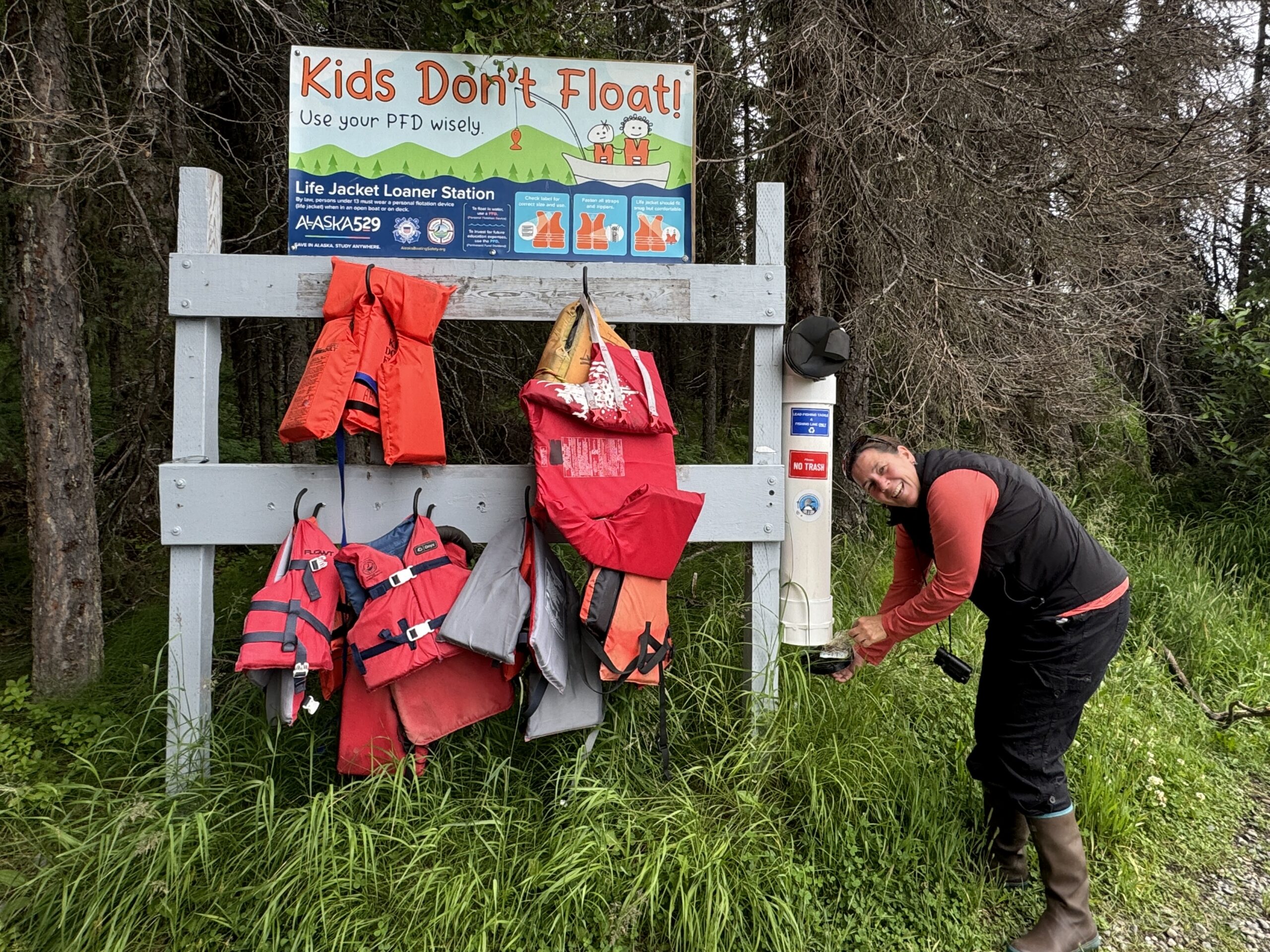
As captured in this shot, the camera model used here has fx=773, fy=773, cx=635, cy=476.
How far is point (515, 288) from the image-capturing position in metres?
3.02

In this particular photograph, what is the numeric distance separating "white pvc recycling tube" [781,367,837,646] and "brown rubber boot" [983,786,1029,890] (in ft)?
2.90

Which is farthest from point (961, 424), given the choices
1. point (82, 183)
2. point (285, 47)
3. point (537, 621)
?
point (82, 183)

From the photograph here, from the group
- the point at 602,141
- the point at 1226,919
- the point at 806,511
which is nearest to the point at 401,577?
the point at 806,511

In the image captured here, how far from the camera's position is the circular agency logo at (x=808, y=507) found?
10.3 feet

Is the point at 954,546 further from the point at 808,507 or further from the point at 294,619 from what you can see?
the point at 294,619

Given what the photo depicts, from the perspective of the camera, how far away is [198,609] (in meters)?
2.89

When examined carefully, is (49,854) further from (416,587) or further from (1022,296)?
(1022,296)

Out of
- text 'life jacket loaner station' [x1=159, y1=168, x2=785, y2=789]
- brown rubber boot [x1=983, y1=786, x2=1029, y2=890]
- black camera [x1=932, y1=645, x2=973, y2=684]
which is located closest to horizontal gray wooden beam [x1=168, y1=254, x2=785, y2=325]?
text 'life jacket loaner station' [x1=159, y1=168, x2=785, y2=789]

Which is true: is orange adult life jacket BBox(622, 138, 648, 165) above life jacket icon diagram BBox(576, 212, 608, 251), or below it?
above

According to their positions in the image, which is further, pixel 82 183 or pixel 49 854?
pixel 82 183

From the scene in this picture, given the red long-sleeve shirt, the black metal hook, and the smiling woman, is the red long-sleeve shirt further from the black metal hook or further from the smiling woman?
the black metal hook

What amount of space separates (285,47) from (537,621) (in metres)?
3.76

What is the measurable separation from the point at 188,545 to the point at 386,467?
775 millimetres

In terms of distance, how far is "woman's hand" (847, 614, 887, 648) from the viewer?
2.93 m
